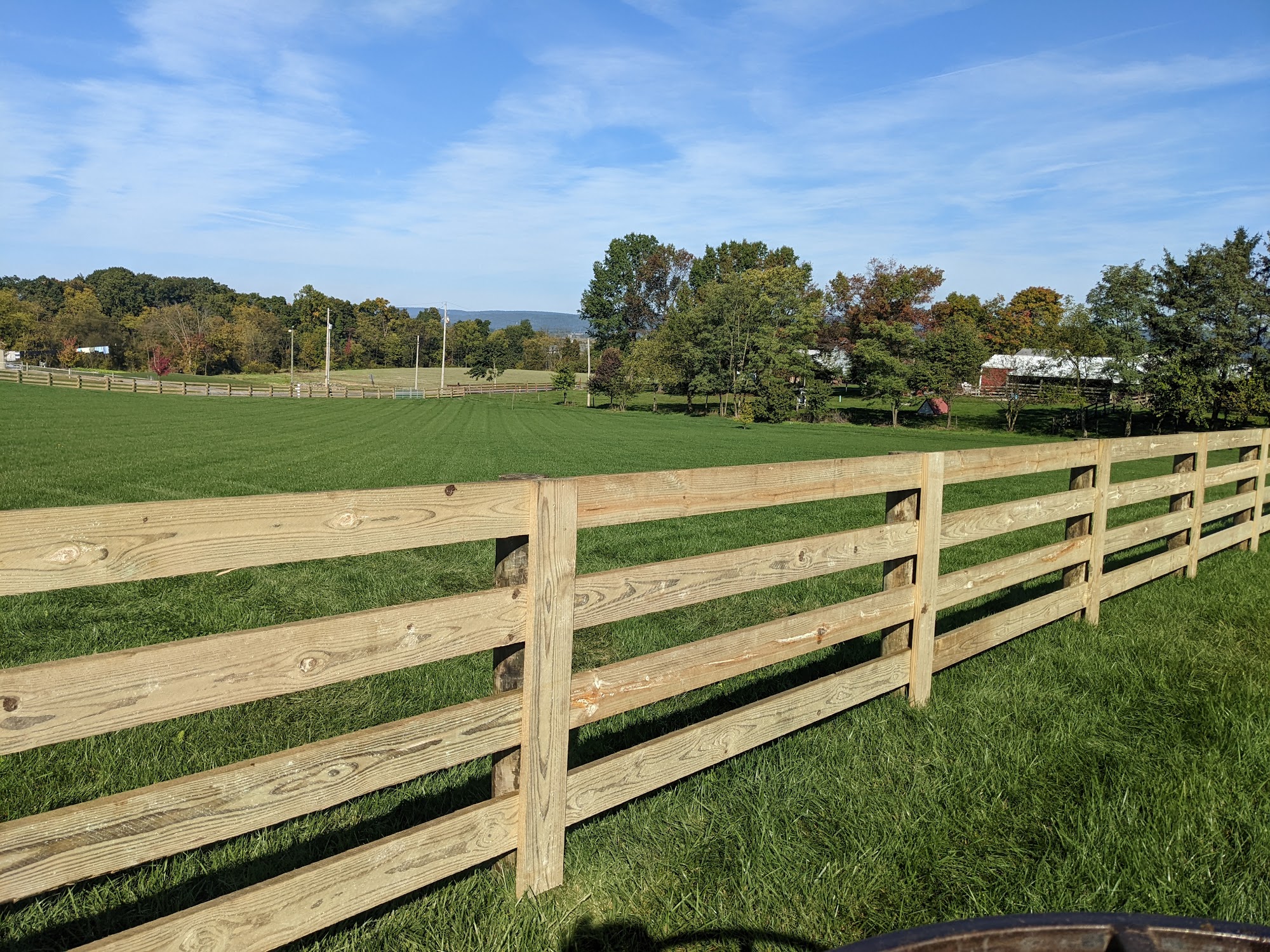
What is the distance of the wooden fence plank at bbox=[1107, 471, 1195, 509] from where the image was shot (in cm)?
705

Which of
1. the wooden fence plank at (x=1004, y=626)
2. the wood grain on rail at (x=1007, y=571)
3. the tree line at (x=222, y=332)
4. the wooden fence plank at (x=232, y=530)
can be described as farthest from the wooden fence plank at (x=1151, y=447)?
the tree line at (x=222, y=332)

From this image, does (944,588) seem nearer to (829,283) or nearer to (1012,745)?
(1012,745)

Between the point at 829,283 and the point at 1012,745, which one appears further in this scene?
the point at 829,283

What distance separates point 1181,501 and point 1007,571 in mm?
3755

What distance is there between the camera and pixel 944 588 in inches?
205

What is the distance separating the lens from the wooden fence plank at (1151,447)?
6957 mm

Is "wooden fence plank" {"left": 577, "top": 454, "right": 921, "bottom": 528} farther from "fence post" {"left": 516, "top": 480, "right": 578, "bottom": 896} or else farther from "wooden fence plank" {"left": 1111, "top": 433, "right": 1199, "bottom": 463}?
"wooden fence plank" {"left": 1111, "top": 433, "right": 1199, "bottom": 463}

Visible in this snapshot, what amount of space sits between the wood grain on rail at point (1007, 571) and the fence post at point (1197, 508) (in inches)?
98.7

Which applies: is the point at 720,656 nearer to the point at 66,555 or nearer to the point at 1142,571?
the point at 66,555

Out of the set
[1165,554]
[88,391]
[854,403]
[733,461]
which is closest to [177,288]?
[88,391]

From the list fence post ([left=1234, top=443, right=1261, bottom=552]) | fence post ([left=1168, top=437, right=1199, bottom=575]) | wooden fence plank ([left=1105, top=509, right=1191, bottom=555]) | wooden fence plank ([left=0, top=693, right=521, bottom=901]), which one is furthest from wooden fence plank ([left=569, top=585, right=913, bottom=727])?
fence post ([left=1234, top=443, right=1261, bottom=552])

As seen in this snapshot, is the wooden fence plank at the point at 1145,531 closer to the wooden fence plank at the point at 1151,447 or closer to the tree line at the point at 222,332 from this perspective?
the wooden fence plank at the point at 1151,447

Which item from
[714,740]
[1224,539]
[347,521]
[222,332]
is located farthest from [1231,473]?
[222,332]

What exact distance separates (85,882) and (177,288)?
640 ft
